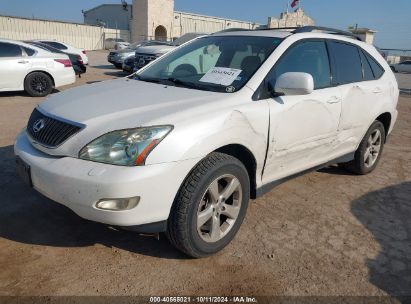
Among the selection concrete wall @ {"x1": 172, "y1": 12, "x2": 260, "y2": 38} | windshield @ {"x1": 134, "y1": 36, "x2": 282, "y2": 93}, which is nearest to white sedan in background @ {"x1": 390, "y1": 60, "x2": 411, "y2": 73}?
concrete wall @ {"x1": 172, "y1": 12, "x2": 260, "y2": 38}

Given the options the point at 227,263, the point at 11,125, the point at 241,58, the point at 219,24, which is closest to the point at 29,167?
the point at 227,263

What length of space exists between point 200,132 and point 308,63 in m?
1.64

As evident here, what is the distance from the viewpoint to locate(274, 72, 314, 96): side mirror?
9.48 feet

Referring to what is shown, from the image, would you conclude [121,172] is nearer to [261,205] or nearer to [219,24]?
[261,205]

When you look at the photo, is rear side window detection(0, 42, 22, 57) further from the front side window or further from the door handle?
the door handle

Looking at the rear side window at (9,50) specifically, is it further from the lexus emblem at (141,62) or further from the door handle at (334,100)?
the door handle at (334,100)

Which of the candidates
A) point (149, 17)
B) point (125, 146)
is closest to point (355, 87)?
point (125, 146)

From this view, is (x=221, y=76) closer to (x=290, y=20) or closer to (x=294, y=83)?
(x=294, y=83)

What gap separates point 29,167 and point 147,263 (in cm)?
111

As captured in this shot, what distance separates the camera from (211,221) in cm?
276

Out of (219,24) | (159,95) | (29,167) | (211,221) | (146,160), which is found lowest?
(211,221)

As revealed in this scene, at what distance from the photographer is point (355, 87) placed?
157 inches

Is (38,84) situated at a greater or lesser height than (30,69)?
lesser

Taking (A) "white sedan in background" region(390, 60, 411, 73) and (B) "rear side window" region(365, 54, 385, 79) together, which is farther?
(A) "white sedan in background" region(390, 60, 411, 73)
